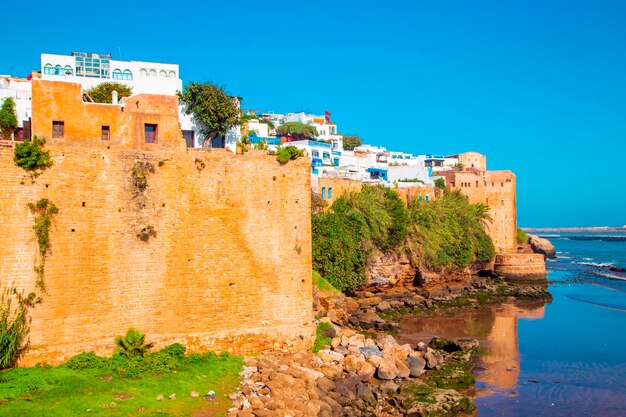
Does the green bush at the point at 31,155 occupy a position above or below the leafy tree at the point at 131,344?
above

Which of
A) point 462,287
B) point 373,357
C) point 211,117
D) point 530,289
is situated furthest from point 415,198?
point 373,357

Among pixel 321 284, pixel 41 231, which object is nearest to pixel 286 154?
pixel 41 231

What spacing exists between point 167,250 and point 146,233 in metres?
0.70

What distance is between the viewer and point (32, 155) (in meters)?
12.7

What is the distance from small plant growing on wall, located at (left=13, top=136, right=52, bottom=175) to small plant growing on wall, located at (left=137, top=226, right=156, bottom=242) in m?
2.64

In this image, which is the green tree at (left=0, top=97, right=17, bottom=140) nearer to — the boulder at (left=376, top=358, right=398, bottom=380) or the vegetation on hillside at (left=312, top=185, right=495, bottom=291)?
the boulder at (left=376, top=358, right=398, bottom=380)

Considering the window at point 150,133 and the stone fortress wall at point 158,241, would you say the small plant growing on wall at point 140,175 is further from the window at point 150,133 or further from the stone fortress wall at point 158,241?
the window at point 150,133

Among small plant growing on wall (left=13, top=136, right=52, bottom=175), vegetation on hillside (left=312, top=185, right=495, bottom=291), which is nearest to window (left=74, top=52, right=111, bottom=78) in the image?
vegetation on hillside (left=312, top=185, right=495, bottom=291)

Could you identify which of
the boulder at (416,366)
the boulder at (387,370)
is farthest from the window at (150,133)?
the boulder at (416,366)

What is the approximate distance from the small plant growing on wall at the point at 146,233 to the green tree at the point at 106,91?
43.7 ft

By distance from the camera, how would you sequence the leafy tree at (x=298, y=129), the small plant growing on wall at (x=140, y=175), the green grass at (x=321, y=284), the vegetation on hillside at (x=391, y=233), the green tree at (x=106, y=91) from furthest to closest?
1. the leafy tree at (x=298, y=129)
2. the vegetation on hillside at (x=391, y=233)
3. the green grass at (x=321, y=284)
4. the green tree at (x=106, y=91)
5. the small plant growing on wall at (x=140, y=175)

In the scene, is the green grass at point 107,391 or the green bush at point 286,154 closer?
the green grass at point 107,391

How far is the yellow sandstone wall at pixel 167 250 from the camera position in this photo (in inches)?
507

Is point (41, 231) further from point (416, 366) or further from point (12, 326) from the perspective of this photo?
point (416, 366)
